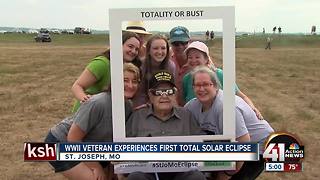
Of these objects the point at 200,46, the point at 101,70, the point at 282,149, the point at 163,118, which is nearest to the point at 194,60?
the point at 200,46

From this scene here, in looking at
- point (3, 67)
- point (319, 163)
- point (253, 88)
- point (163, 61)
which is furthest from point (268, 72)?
point (163, 61)

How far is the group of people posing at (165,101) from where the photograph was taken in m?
2.75

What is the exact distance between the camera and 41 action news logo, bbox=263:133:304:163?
8.30ft

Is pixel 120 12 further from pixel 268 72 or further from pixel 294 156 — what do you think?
pixel 268 72

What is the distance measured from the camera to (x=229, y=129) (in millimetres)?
2676

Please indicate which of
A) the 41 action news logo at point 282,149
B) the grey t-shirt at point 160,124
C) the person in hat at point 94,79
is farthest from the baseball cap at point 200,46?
the 41 action news logo at point 282,149

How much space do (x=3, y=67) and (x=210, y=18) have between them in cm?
2015

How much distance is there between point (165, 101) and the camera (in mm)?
2848

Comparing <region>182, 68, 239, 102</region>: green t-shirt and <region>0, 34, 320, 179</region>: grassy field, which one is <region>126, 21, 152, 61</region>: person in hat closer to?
<region>182, 68, 239, 102</region>: green t-shirt

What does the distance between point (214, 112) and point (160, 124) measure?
0.33 metres

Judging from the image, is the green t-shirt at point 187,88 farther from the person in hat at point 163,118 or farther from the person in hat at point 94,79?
the person in hat at point 94,79

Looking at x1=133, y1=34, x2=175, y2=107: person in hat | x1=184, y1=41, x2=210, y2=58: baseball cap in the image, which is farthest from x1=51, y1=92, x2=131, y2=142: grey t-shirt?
x1=184, y1=41, x2=210, y2=58: baseball cap

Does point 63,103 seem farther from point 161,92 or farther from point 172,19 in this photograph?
point 172,19

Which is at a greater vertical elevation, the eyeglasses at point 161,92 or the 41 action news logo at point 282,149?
the eyeglasses at point 161,92
